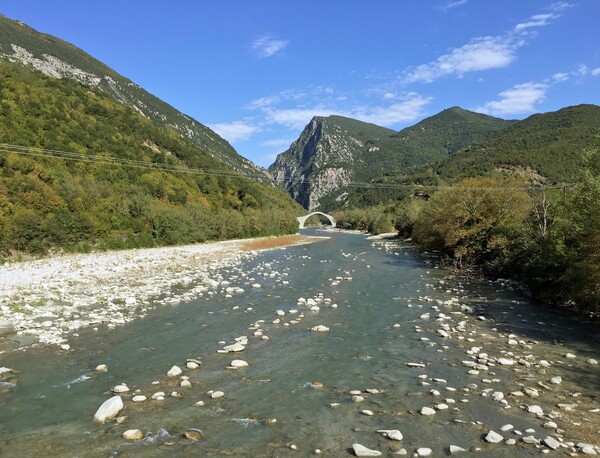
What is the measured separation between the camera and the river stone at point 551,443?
6.86 metres

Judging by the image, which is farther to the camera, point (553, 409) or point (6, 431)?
point (553, 409)

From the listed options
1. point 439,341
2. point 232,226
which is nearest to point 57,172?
point 232,226

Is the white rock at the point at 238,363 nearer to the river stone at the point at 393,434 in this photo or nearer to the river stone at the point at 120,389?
the river stone at the point at 120,389

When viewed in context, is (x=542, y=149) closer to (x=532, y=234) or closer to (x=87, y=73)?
(x=532, y=234)

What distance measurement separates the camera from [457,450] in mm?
6824

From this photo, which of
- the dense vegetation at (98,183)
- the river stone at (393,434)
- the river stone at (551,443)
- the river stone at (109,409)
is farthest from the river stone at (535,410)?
the dense vegetation at (98,183)

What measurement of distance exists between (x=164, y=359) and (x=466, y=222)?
104ft

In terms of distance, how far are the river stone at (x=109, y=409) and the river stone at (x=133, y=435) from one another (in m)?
0.88

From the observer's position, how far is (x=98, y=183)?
5412cm

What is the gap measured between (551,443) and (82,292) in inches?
830

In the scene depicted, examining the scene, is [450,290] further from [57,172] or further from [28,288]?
[57,172]

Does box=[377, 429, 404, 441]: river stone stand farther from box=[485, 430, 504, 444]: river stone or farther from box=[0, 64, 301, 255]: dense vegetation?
box=[0, 64, 301, 255]: dense vegetation

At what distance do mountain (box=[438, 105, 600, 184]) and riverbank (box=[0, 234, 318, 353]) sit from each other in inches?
3389

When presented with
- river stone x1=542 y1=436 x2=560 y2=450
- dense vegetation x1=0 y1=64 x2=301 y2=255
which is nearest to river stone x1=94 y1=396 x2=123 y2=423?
river stone x1=542 y1=436 x2=560 y2=450
